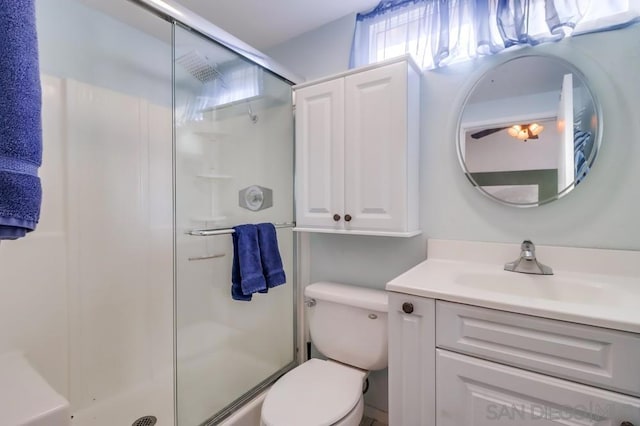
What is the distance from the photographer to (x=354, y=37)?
1.61m

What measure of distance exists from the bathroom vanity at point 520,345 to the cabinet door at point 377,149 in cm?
34

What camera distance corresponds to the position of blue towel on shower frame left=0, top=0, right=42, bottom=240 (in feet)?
1.68

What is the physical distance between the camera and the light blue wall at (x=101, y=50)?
1355mm

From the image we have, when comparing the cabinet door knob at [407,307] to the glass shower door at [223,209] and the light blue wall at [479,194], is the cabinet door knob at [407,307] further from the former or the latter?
the glass shower door at [223,209]

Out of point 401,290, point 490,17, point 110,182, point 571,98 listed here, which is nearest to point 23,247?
point 110,182

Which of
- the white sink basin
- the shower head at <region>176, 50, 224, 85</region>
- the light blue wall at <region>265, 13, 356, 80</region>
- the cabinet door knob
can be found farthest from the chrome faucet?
the shower head at <region>176, 50, 224, 85</region>

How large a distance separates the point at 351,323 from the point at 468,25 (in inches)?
58.0

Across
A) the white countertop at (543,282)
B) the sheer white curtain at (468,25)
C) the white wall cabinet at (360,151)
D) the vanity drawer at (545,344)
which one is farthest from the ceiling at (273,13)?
the vanity drawer at (545,344)

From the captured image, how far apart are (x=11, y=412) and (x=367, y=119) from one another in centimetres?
149

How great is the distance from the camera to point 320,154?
4.97 ft

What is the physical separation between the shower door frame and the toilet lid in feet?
1.22

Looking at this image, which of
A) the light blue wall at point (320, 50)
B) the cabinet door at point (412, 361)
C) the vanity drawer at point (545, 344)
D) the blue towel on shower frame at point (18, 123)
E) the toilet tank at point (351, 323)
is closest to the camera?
the blue towel on shower frame at point (18, 123)

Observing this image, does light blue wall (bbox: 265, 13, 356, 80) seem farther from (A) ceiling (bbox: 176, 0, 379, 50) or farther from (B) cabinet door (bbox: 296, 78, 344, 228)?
(B) cabinet door (bbox: 296, 78, 344, 228)

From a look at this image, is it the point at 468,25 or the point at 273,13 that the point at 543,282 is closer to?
the point at 468,25
